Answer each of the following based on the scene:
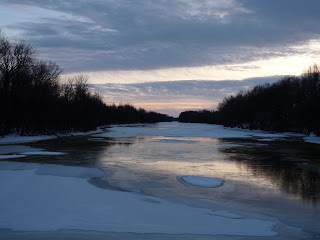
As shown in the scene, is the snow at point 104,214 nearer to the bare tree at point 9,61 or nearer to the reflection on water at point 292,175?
the reflection on water at point 292,175

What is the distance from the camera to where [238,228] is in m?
6.65

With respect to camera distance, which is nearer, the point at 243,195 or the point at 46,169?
the point at 243,195

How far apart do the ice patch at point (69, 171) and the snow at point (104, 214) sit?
7.41ft

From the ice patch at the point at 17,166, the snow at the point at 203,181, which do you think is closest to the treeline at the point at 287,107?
the snow at the point at 203,181

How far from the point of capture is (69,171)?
13.5 metres

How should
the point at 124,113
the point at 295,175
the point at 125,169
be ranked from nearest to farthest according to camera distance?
1. the point at 295,175
2. the point at 125,169
3. the point at 124,113

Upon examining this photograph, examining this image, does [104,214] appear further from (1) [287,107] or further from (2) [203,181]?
(1) [287,107]

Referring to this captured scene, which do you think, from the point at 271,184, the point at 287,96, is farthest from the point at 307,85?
the point at 271,184

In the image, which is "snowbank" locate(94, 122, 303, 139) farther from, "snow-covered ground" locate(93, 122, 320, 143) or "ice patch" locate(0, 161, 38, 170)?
"ice patch" locate(0, 161, 38, 170)

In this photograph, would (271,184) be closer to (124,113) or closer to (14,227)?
(14,227)

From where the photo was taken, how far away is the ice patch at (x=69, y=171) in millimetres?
12707

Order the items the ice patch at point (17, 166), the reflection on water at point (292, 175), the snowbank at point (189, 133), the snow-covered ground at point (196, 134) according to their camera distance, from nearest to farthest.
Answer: the reflection on water at point (292, 175)
the ice patch at point (17, 166)
the snow-covered ground at point (196, 134)
the snowbank at point (189, 133)

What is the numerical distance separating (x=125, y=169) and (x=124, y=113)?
154m

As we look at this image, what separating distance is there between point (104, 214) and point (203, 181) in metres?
5.47
